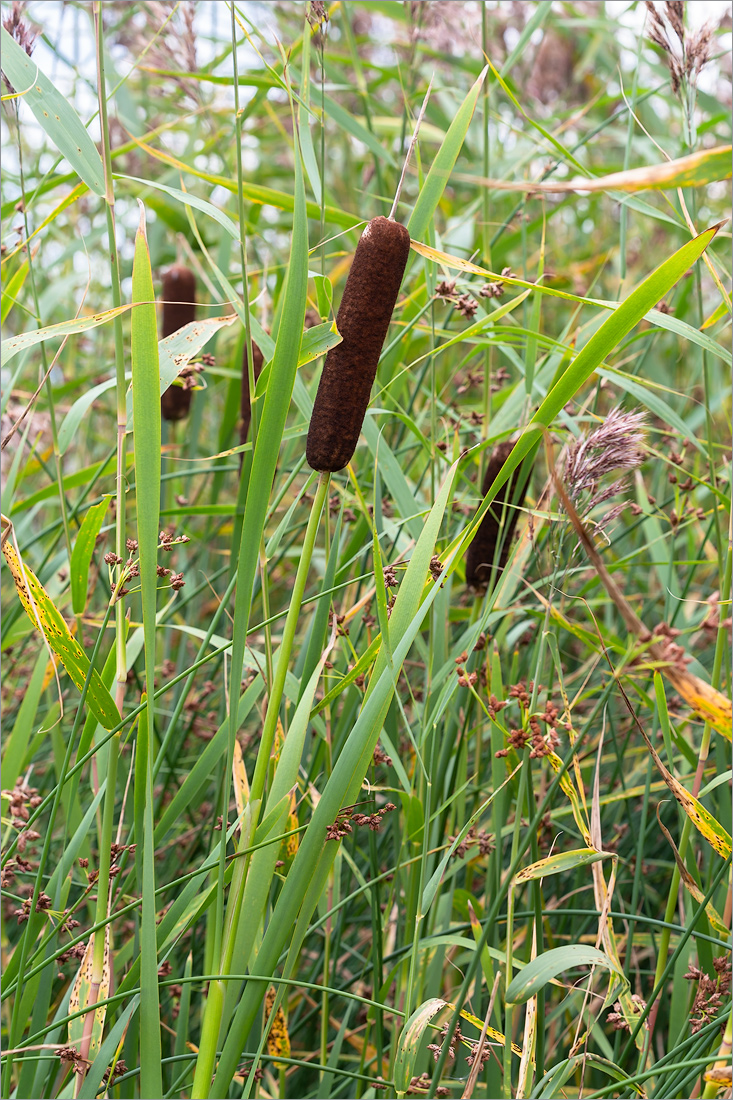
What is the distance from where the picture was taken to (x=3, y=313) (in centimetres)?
86

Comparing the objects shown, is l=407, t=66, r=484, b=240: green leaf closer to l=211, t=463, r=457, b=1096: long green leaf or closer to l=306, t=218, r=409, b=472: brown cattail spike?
l=306, t=218, r=409, b=472: brown cattail spike

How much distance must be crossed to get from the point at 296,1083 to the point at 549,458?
2.86 feet

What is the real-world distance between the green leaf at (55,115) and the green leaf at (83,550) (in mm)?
292

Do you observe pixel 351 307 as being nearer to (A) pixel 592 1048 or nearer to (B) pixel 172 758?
(B) pixel 172 758

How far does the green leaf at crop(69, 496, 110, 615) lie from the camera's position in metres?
0.80

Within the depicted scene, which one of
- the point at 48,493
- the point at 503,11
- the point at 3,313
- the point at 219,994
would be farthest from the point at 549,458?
the point at 503,11

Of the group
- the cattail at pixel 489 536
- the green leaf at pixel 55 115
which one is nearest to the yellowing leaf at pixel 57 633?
the green leaf at pixel 55 115

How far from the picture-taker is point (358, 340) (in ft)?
1.99

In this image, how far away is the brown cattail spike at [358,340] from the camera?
0.59m

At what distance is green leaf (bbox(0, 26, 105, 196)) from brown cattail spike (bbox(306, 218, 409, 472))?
0.86ft

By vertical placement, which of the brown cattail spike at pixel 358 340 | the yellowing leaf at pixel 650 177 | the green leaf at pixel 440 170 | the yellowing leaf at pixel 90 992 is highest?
the green leaf at pixel 440 170

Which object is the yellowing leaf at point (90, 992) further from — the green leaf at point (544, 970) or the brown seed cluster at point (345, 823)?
the green leaf at point (544, 970)

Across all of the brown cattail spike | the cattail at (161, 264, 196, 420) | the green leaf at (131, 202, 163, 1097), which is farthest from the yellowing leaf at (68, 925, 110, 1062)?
the cattail at (161, 264, 196, 420)

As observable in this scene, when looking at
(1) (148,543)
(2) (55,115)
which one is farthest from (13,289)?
(1) (148,543)
